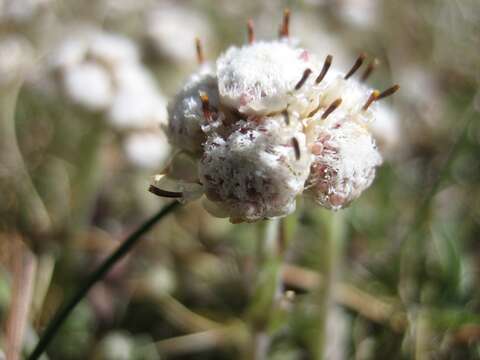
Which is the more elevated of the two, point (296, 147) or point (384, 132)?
point (296, 147)

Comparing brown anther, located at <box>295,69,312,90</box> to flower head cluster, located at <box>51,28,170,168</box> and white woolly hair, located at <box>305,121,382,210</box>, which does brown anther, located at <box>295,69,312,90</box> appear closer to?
white woolly hair, located at <box>305,121,382,210</box>

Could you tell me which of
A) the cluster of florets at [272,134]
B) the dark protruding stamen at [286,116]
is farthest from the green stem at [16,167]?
the dark protruding stamen at [286,116]

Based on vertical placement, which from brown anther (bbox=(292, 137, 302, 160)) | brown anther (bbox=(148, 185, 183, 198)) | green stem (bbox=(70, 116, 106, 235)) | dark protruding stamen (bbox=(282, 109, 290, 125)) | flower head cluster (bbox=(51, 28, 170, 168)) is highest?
dark protruding stamen (bbox=(282, 109, 290, 125))

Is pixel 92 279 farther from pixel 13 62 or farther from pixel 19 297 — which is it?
pixel 13 62

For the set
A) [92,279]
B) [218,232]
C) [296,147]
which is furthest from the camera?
[218,232]

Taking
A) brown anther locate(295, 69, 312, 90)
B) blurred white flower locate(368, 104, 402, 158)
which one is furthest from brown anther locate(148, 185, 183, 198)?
blurred white flower locate(368, 104, 402, 158)

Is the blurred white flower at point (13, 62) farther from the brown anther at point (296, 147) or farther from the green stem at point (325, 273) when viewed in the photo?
the brown anther at point (296, 147)

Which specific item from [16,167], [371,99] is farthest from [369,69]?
[16,167]
